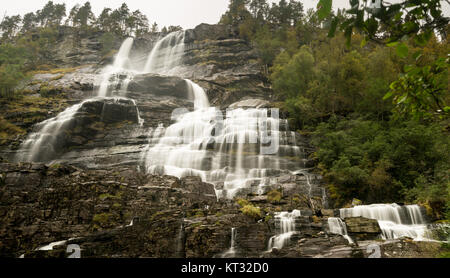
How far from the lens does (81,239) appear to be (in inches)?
377

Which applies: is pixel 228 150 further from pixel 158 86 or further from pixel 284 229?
pixel 158 86

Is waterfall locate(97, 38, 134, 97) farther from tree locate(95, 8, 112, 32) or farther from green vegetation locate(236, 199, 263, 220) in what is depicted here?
green vegetation locate(236, 199, 263, 220)

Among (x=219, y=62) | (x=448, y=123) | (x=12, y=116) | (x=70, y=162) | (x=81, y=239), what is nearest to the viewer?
(x=81, y=239)

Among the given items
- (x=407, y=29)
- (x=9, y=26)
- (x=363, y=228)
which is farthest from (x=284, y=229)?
(x=9, y=26)

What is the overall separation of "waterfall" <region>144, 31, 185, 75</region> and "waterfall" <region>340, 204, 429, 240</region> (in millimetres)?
40430

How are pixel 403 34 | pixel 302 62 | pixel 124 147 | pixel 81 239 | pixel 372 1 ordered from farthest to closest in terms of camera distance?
pixel 302 62 → pixel 124 147 → pixel 81 239 → pixel 403 34 → pixel 372 1

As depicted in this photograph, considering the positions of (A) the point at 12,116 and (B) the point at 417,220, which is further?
(A) the point at 12,116

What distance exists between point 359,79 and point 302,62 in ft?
20.9

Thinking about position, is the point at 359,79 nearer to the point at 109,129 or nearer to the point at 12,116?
the point at 109,129

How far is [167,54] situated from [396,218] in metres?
48.7

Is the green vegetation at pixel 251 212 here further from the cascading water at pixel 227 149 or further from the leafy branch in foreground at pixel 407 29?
the leafy branch in foreground at pixel 407 29

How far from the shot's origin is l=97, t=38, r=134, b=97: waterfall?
1370 inches

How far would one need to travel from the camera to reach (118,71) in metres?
42.4
